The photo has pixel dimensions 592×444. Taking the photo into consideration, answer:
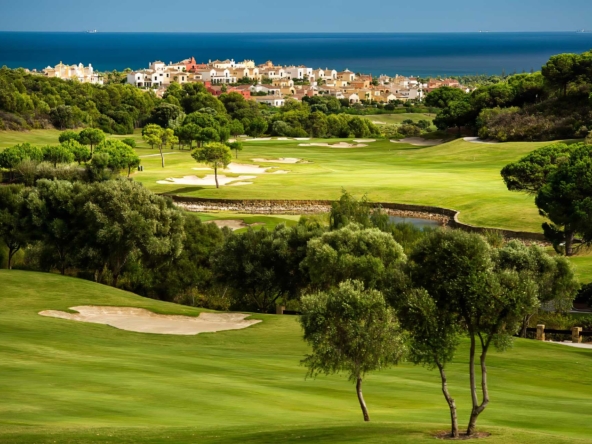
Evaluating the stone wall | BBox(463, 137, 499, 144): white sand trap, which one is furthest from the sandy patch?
BBox(463, 137, 499, 144): white sand trap

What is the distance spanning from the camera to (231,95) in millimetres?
172000

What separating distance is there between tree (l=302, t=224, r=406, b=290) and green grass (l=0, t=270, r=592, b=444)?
5661 millimetres

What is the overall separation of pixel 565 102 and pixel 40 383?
100695 mm

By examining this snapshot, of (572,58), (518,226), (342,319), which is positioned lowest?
(518,226)

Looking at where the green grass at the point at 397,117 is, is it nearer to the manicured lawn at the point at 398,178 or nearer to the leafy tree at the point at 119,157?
the manicured lawn at the point at 398,178

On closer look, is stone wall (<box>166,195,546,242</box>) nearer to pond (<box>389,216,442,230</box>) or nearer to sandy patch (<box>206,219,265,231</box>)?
pond (<box>389,216,442,230</box>)

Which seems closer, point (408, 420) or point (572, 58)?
point (408, 420)

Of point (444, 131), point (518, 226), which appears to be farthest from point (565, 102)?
point (518, 226)

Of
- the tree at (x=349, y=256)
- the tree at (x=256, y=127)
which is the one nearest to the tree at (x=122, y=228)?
the tree at (x=349, y=256)

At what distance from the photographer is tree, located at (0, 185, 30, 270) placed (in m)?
48.7

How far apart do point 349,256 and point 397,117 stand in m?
152

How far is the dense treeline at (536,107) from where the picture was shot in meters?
A: 109

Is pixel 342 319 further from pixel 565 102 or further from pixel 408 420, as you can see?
pixel 565 102

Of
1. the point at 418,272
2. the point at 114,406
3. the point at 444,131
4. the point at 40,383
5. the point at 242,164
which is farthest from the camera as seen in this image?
the point at 444,131
